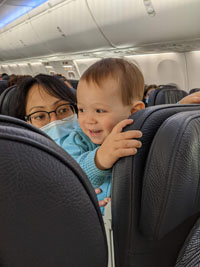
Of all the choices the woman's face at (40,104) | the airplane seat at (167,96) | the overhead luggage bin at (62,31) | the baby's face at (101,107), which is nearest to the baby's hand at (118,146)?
the baby's face at (101,107)

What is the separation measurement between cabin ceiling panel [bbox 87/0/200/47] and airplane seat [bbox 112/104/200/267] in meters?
2.73

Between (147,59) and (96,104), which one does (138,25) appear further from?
(96,104)

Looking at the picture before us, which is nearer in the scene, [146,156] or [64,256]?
[64,256]

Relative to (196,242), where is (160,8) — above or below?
above

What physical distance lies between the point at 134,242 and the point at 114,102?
60 cm

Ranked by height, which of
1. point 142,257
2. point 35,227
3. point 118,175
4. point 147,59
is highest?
point 35,227

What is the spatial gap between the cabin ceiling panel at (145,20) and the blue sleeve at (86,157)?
2472mm

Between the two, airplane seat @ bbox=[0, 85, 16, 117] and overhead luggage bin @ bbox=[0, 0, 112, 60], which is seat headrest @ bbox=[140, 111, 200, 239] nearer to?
airplane seat @ bbox=[0, 85, 16, 117]

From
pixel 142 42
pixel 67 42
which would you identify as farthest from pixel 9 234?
pixel 67 42

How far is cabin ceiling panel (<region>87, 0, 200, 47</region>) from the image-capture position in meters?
3.11

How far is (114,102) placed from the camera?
1128 millimetres

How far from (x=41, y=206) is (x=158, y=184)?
0.41 m

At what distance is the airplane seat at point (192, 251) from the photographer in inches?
27.3

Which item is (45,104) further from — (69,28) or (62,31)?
(62,31)
